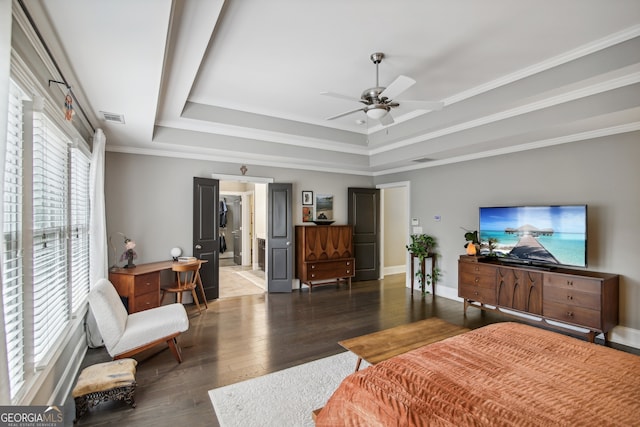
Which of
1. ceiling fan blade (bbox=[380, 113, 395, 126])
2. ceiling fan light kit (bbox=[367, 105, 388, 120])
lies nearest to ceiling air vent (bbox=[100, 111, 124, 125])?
ceiling fan light kit (bbox=[367, 105, 388, 120])

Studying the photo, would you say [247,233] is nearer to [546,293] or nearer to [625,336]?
[546,293]

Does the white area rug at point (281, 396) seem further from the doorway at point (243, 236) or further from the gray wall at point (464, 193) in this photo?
the doorway at point (243, 236)

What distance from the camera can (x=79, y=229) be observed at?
321 centimetres

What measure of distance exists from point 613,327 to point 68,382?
5.61m

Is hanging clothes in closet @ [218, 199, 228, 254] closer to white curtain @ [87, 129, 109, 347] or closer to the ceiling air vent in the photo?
white curtain @ [87, 129, 109, 347]

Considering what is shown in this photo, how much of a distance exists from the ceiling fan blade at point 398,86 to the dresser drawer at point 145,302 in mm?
3687

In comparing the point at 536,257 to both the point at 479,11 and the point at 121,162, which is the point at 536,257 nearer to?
the point at 479,11

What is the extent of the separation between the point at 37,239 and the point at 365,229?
18.9 ft

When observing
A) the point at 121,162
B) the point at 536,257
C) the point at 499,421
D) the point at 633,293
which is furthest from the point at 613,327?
the point at 121,162

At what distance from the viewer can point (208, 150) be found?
4.79m

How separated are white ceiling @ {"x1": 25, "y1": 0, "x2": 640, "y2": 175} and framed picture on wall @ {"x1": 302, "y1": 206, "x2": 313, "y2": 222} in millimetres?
2043

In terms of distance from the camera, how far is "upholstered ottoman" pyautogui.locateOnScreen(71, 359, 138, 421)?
7.38 ft

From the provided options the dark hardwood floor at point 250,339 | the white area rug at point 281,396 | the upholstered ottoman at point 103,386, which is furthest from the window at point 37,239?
the white area rug at point 281,396

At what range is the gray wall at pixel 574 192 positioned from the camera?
3.53 metres
